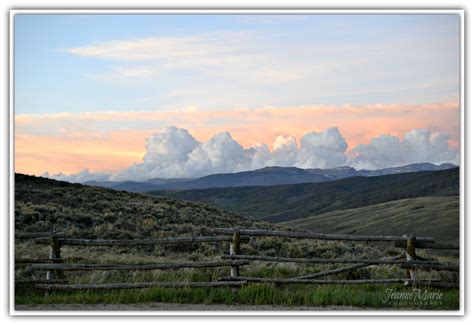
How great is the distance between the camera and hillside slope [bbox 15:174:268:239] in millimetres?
26047

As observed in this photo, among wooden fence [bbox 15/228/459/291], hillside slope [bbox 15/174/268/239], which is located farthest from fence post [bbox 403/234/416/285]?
hillside slope [bbox 15/174/268/239]

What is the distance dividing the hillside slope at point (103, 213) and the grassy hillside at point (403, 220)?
2769 centimetres

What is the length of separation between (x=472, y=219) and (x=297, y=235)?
3.43 m

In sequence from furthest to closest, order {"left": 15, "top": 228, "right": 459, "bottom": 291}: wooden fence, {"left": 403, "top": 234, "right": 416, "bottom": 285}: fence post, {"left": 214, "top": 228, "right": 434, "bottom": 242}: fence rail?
{"left": 403, "top": 234, "right": 416, "bottom": 285}: fence post → {"left": 214, "top": 228, "right": 434, "bottom": 242}: fence rail → {"left": 15, "top": 228, "right": 459, "bottom": 291}: wooden fence

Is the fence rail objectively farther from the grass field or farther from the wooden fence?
the grass field

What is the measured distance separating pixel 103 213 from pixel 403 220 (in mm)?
57452

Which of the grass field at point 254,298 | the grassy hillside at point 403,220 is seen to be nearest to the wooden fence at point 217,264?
the grass field at point 254,298

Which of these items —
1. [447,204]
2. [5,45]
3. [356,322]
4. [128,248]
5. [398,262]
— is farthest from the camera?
[447,204]

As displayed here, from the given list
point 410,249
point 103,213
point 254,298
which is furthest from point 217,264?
point 103,213

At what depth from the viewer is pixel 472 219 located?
10.8 metres

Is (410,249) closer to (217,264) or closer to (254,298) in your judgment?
(254,298)

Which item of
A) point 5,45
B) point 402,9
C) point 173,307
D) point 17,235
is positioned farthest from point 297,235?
point 5,45

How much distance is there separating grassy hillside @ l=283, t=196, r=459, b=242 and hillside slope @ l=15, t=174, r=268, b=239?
27.7m

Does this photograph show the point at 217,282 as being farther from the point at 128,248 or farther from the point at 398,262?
the point at 128,248
